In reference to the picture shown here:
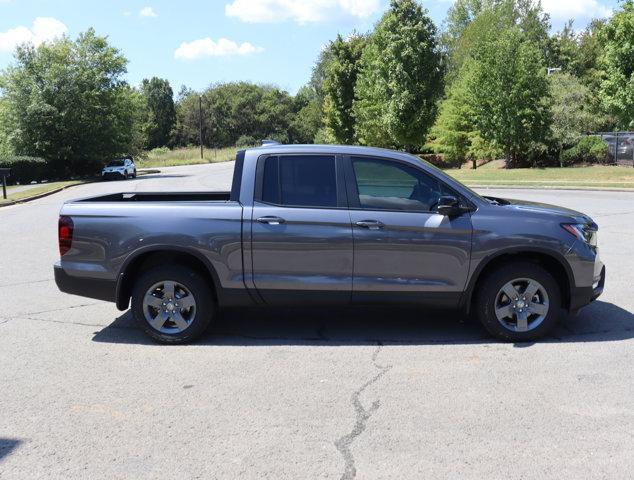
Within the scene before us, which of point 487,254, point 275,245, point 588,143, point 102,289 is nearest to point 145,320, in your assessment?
point 102,289

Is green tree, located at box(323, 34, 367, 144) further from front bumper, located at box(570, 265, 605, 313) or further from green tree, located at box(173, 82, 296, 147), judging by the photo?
green tree, located at box(173, 82, 296, 147)

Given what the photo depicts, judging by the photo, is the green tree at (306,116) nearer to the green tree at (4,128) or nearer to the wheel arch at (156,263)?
the green tree at (4,128)

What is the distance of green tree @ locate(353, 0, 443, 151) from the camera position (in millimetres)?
37469

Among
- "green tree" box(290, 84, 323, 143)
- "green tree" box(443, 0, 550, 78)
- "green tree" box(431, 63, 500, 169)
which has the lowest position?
"green tree" box(431, 63, 500, 169)

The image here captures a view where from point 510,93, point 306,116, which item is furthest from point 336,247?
point 306,116

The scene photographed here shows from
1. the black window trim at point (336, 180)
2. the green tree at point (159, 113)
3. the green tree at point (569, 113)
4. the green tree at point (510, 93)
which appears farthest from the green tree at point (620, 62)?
the green tree at point (159, 113)

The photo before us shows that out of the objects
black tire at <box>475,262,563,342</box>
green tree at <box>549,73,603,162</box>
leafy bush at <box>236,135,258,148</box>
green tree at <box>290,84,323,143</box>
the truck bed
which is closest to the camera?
black tire at <box>475,262,563,342</box>

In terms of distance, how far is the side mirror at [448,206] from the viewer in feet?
17.5

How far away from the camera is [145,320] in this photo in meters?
5.61

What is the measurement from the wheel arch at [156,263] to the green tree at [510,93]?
3379 centimetres

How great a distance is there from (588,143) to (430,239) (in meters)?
36.4

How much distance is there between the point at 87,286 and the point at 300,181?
2.24 m

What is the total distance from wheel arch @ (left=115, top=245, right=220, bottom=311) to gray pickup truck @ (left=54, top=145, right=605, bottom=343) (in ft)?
0.04

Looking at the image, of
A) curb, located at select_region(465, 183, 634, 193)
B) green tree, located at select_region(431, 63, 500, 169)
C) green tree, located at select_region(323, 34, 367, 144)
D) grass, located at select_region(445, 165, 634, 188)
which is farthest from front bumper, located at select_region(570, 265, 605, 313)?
green tree, located at select_region(323, 34, 367, 144)
